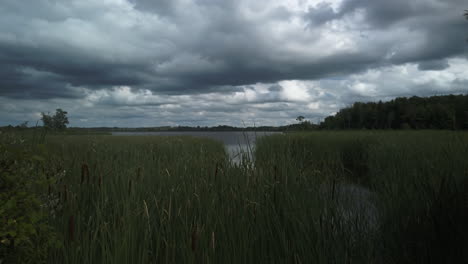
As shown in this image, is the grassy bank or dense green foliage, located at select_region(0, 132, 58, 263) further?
the grassy bank

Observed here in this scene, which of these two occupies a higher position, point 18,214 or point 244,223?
point 18,214

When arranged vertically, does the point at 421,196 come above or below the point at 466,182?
below

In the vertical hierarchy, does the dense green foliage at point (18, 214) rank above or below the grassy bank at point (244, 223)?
above

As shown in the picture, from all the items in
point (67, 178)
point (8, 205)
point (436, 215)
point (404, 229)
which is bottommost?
point (404, 229)

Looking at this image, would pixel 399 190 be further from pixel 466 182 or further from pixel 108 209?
pixel 108 209

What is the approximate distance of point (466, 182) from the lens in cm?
365

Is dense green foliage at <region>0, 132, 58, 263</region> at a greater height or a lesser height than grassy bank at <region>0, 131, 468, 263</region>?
greater

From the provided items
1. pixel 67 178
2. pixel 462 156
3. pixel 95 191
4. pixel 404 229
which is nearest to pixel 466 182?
pixel 404 229

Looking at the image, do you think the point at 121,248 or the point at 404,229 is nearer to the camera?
the point at 121,248

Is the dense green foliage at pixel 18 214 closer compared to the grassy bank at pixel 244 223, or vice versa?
the dense green foliage at pixel 18 214

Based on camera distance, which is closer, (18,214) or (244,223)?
(18,214)

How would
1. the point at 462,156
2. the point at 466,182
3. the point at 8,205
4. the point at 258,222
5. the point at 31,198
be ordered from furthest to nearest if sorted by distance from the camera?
the point at 462,156, the point at 466,182, the point at 258,222, the point at 31,198, the point at 8,205

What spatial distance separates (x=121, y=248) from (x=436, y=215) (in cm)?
385

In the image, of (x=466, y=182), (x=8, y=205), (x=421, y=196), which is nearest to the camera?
(x=8, y=205)
